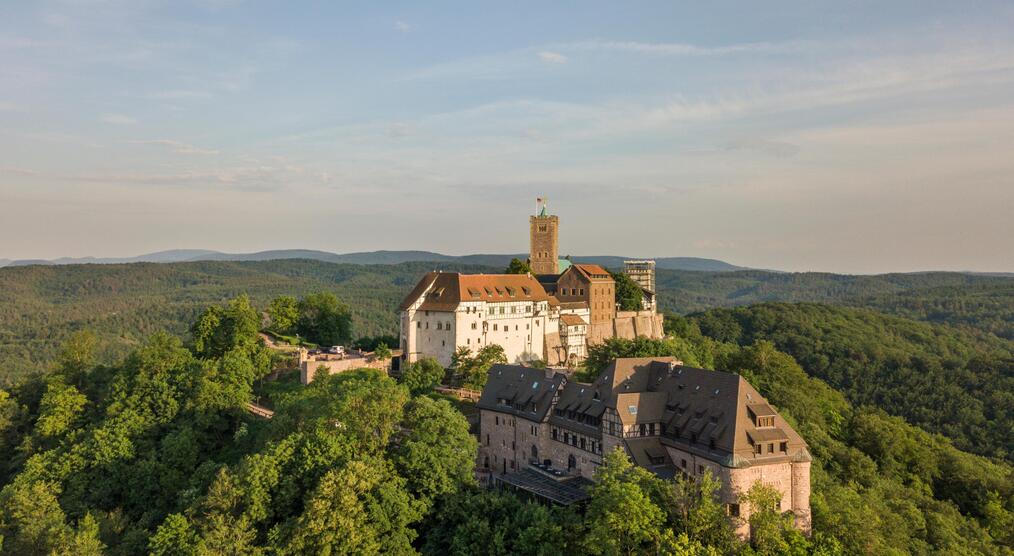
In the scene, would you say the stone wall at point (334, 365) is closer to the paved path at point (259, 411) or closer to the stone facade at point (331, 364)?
the stone facade at point (331, 364)

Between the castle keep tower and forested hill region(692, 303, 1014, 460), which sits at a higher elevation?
the castle keep tower

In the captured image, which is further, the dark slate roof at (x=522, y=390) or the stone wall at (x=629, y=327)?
the stone wall at (x=629, y=327)

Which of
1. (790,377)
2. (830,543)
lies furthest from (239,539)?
(790,377)

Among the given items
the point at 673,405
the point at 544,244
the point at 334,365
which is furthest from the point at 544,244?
the point at 673,405

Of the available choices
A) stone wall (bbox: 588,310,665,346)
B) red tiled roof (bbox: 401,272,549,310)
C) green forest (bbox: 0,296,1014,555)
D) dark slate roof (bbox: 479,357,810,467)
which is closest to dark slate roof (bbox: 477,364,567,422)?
dark slate roof (bbox: 479,357,810,467)

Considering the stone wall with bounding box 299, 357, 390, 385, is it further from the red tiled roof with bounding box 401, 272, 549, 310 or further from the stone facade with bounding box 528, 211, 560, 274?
the stone facade with bounding box 528, 211, 560, 274

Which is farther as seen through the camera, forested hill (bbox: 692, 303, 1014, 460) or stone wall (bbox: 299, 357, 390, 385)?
forested hill (bbox: 692, 303, 1014, 460)

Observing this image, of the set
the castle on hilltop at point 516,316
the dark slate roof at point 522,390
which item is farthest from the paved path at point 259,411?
the dark slate roof at point 522,390
